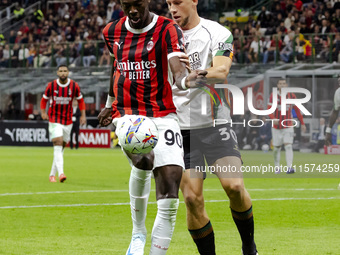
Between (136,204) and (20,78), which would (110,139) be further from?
(136,204)

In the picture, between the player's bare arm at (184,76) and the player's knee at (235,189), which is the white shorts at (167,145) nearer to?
the player's bare arm at (184,76)

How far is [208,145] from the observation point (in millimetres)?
6336

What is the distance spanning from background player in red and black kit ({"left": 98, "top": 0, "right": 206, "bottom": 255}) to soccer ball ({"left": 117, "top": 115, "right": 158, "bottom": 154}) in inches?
3.6

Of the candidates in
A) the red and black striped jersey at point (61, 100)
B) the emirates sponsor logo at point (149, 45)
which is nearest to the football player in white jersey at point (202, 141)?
the emirates sponsor logo at point (149, 45)

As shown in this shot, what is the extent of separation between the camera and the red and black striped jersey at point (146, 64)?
17.9ft

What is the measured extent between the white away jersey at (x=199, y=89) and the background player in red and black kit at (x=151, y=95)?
67 cm

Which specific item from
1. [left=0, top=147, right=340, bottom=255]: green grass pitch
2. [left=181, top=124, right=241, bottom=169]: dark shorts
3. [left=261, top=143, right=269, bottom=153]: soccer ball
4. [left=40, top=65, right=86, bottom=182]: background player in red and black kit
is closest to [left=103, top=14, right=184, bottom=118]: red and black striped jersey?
[left=181, top=124, right=241, bottom=169]: dark shorts

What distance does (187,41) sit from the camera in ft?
20.7

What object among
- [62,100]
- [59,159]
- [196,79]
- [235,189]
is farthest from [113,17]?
[196,79]

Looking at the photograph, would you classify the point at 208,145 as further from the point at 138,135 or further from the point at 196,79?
the point at 196,79

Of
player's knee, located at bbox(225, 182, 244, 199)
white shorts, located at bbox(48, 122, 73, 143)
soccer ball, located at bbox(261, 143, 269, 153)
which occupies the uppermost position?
player's knee, located at bbox(225, 182, 244, 199)

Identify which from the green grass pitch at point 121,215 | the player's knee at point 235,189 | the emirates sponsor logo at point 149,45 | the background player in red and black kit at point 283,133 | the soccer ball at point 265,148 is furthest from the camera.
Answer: the soccer ball at point 265,148

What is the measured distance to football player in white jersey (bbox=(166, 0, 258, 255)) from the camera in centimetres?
622

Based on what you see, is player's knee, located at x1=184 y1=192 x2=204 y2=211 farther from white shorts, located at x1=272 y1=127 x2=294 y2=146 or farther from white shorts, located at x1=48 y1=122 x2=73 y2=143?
white shorts, located at x1=272 y1=127 x2=294 y2=146
